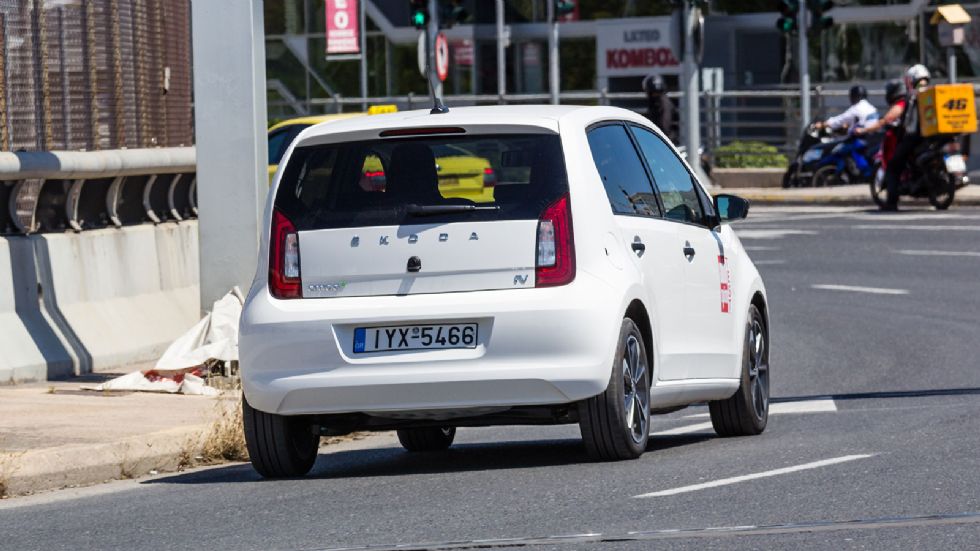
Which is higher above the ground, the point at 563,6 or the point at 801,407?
the point at 563,6

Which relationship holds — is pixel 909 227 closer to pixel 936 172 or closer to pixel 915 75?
pixel 936 172

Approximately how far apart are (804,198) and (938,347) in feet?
52.6

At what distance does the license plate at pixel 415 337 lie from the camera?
27.0 ft

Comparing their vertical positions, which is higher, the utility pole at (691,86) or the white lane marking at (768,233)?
the utility pole at (691,86)

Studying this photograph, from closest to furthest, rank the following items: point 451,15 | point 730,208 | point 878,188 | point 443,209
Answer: point 443,209 < point 730,208 < point 878,188 < point 451,15

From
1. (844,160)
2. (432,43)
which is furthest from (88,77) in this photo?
(432,43)

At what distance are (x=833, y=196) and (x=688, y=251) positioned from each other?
21.3 meters

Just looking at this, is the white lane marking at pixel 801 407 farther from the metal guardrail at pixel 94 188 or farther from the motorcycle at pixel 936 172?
the motorcycle at pixel 936 172

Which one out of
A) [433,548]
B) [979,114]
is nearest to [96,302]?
[433,548]

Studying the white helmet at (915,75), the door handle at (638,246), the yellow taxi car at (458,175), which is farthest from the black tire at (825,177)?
the yellow taxi car at (458,175)

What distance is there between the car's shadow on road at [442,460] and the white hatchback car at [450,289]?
0.89 ft

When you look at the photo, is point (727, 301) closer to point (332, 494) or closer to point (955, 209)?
point (332, 494)

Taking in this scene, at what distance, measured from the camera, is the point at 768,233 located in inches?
1011

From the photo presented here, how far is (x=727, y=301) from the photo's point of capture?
9.90 meters
